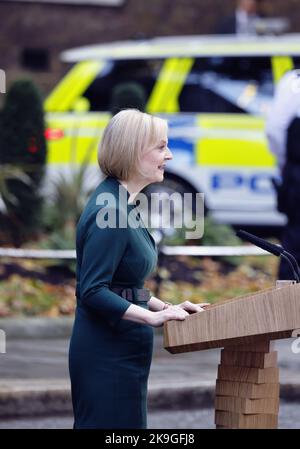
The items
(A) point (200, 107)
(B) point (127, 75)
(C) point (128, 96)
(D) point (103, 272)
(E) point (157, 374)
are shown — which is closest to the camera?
(D) point (103, 272)

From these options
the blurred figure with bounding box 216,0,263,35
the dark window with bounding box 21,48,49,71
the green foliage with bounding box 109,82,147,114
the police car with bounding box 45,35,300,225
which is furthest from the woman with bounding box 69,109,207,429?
the dark window with bounding box 21,48,49,71

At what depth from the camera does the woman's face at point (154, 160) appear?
4.22 meters

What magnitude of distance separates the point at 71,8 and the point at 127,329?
16.6m

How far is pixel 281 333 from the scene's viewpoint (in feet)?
12.9

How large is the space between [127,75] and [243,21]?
12.5ft

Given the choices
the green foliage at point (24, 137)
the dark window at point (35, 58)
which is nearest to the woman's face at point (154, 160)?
the green foliage at point (24, 137)

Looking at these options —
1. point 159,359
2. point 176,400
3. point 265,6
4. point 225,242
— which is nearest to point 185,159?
point 225,242

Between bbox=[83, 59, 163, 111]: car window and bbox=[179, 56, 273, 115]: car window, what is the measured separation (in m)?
0.36

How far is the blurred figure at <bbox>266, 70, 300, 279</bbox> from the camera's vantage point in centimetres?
775

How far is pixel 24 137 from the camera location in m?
12.2

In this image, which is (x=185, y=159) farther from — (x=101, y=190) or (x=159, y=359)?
(x=101, y=190)

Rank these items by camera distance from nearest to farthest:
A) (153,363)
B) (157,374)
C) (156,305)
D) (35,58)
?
(156,305)
(157,374)
(153,363)
(35,58)

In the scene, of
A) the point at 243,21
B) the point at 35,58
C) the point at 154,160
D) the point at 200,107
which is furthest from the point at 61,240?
the point at 35,58

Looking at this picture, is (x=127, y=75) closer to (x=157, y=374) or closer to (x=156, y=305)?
(x=157, y=374)
